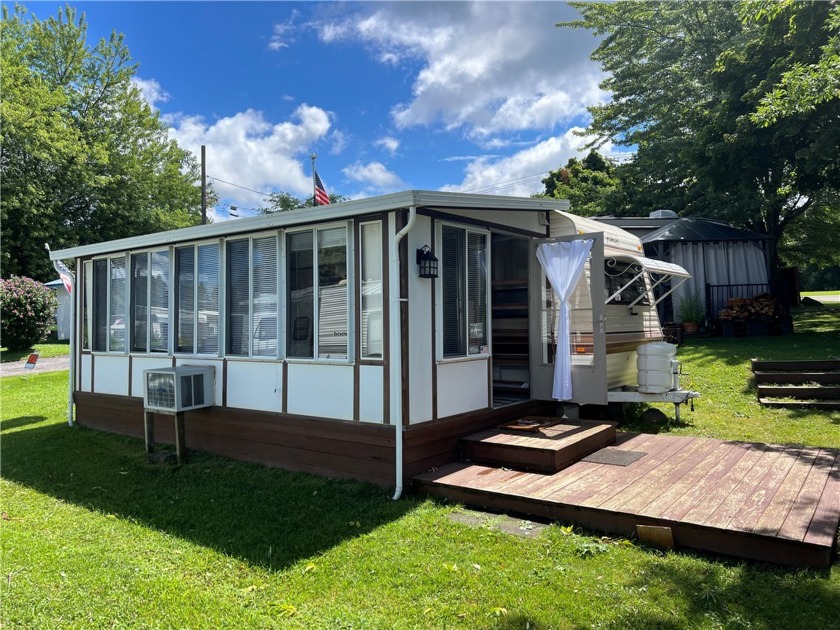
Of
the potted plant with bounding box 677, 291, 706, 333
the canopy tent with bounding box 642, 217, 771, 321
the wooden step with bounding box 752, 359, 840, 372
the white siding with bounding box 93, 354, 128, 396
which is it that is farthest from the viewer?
the canopy tent with bounding box 642, 217, 771, 321

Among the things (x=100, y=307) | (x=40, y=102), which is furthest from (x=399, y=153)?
(x=100, y=307)

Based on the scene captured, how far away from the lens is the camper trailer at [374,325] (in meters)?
4.86

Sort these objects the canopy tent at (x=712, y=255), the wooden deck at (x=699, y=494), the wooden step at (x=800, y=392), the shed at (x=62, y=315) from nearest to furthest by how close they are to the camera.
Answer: the wooden deck at (x=699, y=494) < the wooden step at (x=800, y=392) < the canopy tent at (x=712, y=255) < the shed at (x=62, y=315)

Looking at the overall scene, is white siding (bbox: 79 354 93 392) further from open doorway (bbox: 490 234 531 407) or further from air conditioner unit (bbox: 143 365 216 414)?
open doorway (bbox: 490 234 531 407)

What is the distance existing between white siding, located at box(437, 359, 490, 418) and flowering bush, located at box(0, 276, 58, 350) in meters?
15.1

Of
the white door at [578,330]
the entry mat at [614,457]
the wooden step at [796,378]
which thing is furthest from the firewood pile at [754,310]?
the entry mat at [614,457]

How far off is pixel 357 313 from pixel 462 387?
4.17 ft

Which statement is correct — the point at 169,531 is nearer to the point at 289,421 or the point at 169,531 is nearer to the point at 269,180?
the point at 289,421

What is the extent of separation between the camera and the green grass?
50.1 feet

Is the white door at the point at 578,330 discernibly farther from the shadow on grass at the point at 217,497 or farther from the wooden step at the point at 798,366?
the wooden step at the point at 798,366

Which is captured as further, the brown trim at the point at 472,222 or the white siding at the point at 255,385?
the white siding at the point at 255,385

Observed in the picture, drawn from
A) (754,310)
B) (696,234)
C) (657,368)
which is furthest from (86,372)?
(696,234)

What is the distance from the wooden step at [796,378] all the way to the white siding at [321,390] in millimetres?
5845

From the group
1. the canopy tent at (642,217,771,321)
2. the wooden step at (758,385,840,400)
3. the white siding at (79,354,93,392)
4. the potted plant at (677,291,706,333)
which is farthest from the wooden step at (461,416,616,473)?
the canopy tent at (642,217,771,321)
